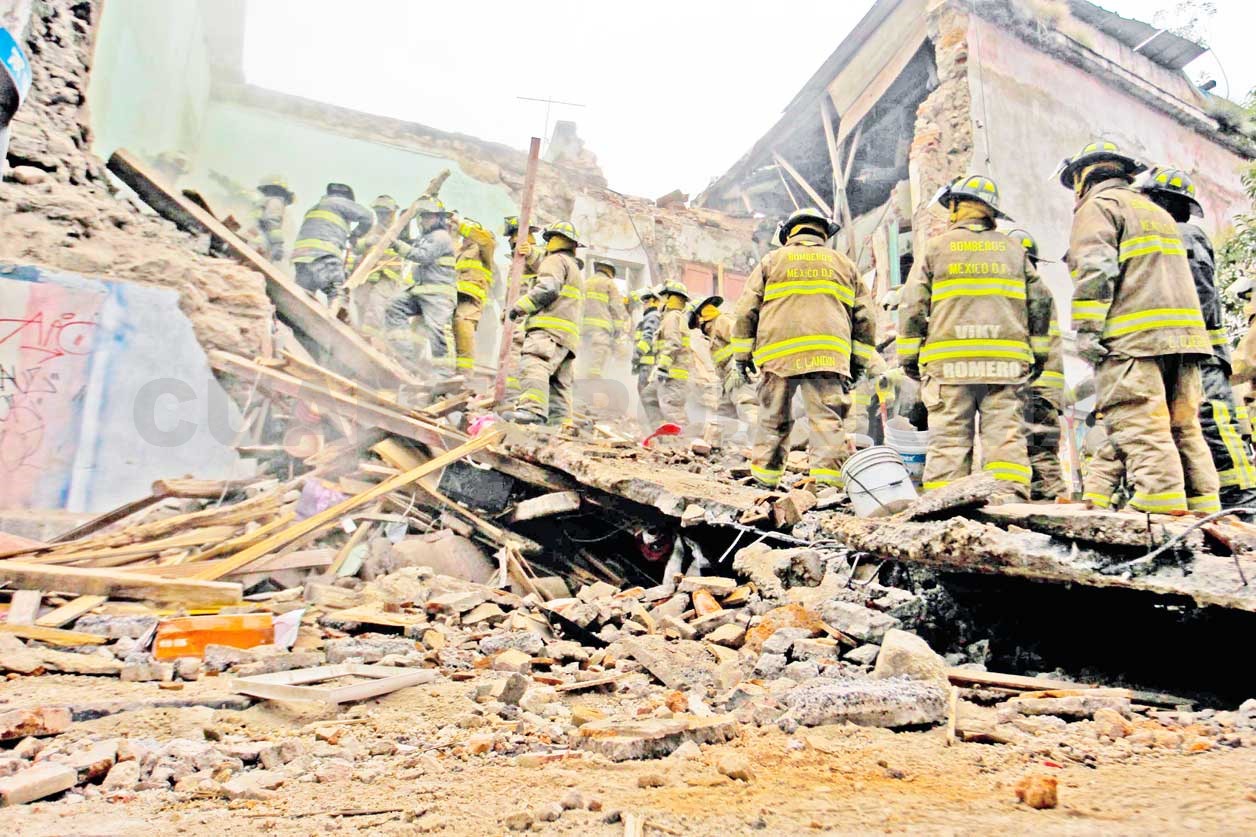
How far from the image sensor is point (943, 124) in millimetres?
9648

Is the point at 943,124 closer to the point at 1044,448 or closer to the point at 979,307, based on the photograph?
the point at 1044,448

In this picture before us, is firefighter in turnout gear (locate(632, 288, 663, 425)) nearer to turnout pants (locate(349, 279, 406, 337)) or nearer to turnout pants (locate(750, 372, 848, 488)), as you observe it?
turnout pants (locate(349, 279, 406, 337))

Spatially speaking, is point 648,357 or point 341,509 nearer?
point 341,509

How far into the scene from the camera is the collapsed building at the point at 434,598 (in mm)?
1639

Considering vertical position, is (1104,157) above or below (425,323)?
above

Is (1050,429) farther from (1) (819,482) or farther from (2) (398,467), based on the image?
(2) (398,467)

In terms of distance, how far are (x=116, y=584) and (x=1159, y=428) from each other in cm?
540

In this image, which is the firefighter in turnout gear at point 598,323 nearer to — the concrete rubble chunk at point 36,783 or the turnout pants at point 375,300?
the turnout pants at point 375,300

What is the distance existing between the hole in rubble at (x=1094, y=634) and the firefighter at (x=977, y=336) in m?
1.13

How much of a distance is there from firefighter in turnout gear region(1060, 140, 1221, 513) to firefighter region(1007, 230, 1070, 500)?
2.27ft

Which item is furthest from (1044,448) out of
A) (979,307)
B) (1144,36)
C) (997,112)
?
(1144,36)

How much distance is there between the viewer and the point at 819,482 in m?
4.69

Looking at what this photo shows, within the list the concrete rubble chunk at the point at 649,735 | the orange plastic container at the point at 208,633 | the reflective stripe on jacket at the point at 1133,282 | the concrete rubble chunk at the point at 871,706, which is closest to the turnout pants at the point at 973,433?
the reflective stripe on jacket at the point at 1133,282

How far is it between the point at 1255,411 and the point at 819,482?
13.8 ft
